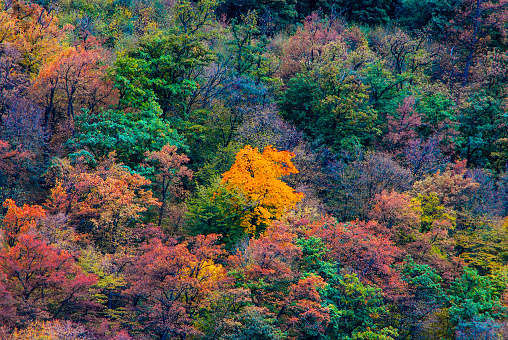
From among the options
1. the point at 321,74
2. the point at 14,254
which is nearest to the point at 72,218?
the point at 14,254

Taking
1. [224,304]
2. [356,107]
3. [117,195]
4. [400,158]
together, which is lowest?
[224,304]

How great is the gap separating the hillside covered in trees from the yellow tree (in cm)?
17

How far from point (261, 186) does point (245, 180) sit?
131 cm

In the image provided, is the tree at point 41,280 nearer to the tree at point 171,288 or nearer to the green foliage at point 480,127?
the tree at point 171,288

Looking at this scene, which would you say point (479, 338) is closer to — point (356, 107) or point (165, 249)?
point (165, 249)

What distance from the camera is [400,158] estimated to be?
4953 cm

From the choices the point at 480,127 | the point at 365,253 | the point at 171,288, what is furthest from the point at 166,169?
the point at 480,127

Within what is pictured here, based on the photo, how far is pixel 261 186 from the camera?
39.2 metres

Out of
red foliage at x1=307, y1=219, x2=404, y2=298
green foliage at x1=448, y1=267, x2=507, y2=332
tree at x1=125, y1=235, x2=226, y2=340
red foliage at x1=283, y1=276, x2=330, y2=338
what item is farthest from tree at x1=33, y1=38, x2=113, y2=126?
green foliage at x1=448, y1=267, x2=507, y2=332

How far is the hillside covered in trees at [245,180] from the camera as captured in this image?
103ft

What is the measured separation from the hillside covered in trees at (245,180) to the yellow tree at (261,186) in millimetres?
167

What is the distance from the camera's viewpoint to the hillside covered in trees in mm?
31375

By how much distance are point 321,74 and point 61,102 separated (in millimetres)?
24765

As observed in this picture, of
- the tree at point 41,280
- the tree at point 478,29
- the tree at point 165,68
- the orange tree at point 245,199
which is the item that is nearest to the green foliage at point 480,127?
the tree at point 478,29
